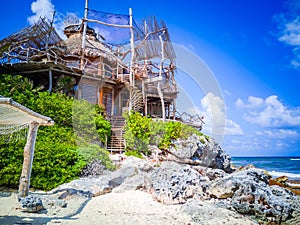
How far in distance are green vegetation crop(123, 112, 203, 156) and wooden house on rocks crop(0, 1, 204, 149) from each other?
1064mm

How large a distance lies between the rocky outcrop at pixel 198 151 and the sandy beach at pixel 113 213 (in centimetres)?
565

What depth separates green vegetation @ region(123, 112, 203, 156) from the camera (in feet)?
40.9

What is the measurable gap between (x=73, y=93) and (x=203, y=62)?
8076 millimetres

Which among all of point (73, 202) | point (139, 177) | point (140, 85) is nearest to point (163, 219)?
point (73, 202)

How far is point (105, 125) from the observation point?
41.7 ft

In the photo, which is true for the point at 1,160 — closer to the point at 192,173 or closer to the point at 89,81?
the point at 192,173

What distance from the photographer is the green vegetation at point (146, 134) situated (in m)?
12.5

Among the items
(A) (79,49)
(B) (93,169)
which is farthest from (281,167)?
(B) (93,169)

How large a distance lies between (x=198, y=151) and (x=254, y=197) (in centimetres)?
634

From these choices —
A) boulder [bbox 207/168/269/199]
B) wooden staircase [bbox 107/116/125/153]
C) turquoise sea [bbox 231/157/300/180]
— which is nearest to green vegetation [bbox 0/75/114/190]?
wooden staircase [bbox 107/116/125/153]

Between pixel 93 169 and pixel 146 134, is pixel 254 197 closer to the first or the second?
pixel 93 169

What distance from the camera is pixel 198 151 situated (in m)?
13.0

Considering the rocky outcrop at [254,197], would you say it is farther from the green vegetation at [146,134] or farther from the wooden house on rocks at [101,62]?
the wooden house on rocks at [101,62]

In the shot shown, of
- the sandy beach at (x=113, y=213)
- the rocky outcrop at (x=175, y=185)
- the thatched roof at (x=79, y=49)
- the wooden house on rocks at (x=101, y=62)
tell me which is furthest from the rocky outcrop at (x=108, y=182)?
the thatched roof at (x=79, y=49)
